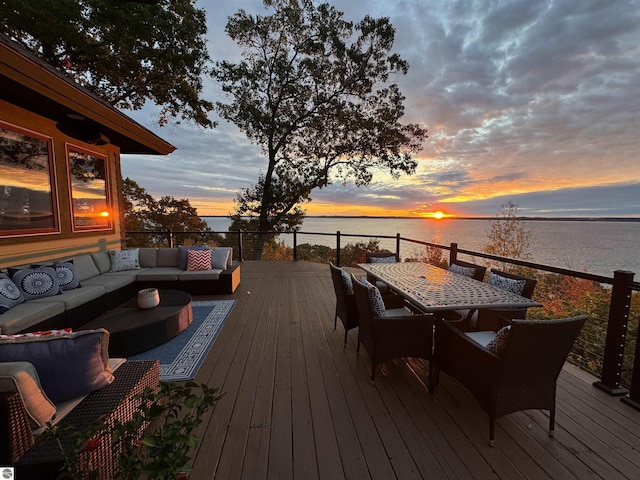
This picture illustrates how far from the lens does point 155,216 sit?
11234 millimetres

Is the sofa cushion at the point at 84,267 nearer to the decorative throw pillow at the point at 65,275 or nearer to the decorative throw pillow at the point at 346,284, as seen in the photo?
the decorative throw pillow at the point at 65,275

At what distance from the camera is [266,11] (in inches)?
Answer: 314

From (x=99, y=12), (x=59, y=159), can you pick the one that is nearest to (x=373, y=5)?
(x=99, y=12)

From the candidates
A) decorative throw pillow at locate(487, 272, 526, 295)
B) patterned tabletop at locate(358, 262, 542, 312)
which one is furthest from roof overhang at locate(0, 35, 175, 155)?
decorative throw pillow at locate(487, 272, 526, 295)

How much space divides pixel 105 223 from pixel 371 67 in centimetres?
842

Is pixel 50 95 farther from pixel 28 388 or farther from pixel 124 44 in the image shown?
pixel 124 44

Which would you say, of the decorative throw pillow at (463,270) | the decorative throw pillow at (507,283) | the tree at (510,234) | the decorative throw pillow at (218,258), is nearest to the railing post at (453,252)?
the decorative throw pillow at (463,270)

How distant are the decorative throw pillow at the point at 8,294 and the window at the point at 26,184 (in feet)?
2.66

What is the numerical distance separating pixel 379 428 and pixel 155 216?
12.1 meters

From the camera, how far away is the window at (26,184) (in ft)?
10.9

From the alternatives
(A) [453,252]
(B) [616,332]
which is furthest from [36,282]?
(B) [616,332]

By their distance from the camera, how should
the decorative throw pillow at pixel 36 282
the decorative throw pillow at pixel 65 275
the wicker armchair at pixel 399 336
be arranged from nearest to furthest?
1. the wicker armchair at pixel 399 336
2. the decorative throw pillow at pixel 36 282
3. the decorative throw pillow at pixel 65 275

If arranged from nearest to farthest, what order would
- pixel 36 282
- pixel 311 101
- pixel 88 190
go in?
pixel 36 282, pixel 88 190, pixel 311 101

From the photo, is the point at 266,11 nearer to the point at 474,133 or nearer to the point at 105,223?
the point at 474,133
